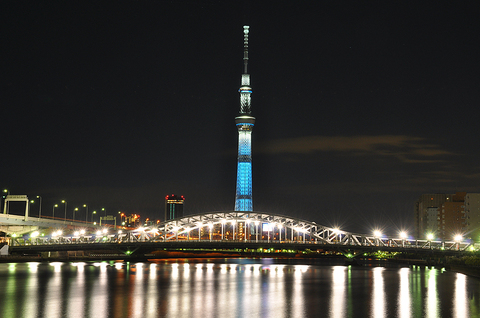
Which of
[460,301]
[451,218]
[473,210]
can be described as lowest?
[460,301]

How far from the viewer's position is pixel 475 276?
78750 mm


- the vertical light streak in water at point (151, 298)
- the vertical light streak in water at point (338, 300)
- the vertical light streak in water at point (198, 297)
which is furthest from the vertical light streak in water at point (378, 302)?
the vertical light streak in water at point (151, 298)

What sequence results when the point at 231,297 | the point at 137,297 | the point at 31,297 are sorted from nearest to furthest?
1. the point at 31,297
2. the point at 137,297
3. the point at 231,297

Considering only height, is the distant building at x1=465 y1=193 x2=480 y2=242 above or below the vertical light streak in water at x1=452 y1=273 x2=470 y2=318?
above

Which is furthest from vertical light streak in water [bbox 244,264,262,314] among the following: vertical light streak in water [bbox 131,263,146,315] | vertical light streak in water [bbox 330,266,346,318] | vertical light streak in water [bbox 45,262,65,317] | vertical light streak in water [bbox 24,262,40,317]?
vertical light streak in water [bbox 24,262,40,317]

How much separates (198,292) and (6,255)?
6876 cm

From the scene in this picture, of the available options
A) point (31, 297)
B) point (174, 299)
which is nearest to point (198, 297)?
point (174, 299)

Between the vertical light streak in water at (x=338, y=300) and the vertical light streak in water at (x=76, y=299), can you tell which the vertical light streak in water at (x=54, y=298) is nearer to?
the vertical light streak in water at (x=76, y=299)

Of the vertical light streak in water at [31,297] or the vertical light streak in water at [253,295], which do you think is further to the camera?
the vertical light streak in water at [253,295]

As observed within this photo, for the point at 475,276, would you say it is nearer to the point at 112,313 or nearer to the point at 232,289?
the point at 232,289

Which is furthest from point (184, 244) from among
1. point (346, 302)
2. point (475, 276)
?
point (346, 302)

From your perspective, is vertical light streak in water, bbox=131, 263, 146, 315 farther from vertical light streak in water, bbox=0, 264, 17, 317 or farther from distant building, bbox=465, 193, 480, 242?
distant building, bbox=465, 193, 480, 242

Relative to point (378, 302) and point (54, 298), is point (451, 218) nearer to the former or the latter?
point (378, 302)

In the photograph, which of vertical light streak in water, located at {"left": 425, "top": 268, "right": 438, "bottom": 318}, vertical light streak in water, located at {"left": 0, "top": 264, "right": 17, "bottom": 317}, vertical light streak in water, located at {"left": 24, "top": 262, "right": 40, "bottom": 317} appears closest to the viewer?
vertical light streak in water, located at {"left": 24, "top": 262, "right": 40, "bottom": 317}
